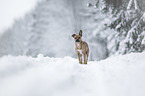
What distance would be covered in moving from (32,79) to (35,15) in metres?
16.0

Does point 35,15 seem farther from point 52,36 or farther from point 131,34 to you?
point 131,34

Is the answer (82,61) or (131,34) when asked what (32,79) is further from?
(131,34)

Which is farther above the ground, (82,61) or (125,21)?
(125,21)

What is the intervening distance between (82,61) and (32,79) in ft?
9.44

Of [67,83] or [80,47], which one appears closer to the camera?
[67,83]

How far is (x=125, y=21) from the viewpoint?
8.30 metres

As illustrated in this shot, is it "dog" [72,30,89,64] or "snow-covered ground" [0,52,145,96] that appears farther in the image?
"dog" [72,30,89,64]

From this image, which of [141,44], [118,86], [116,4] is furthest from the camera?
[116,4]

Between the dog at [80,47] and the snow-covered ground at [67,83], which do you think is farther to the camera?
the dog at [80,47]

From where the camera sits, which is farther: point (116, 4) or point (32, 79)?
point (116, 4)

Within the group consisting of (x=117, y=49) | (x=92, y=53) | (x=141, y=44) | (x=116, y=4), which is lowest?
(x=92, y=53)

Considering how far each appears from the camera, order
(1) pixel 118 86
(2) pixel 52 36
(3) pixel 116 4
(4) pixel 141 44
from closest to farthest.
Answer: (1) pixel 118 86 → (4) pixel 141 44 → (3) pixel 116 4 → (2) pixel 52 36

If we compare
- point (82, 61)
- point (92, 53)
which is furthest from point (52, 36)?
point (82, 61)

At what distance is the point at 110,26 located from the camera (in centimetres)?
877
